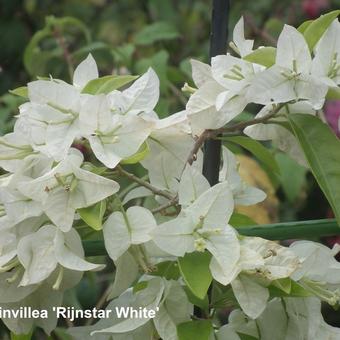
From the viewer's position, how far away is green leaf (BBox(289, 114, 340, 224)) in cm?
62

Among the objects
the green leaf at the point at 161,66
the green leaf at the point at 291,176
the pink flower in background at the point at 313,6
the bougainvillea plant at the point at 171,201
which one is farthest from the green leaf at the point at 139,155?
the pink flower in background at the point at 313,6

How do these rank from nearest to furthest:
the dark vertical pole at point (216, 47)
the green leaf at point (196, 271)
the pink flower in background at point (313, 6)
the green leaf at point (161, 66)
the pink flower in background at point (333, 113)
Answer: the green leaf at point (196, 271) < the dark vertical pole at point (216, 47) < the green leaf at point (161, 66) < the pink flower in background at point (333, 113) < the pink flower in background at point (313, 6)

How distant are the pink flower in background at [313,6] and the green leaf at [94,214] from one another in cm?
152

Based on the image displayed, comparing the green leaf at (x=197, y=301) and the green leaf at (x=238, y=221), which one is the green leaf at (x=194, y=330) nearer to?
the green leaf at (x=197, y=301)

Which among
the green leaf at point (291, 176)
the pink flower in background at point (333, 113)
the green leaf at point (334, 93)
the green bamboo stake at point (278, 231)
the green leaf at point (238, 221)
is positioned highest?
the green leaf at point (334, 93)

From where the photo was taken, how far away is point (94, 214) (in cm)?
59

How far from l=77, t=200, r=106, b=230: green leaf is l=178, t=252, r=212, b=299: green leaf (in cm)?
6

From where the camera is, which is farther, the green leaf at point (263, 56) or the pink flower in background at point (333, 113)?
the pink flower in background at point (333, 113)

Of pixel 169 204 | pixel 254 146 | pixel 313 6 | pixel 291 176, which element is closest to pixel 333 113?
pixel 291 176

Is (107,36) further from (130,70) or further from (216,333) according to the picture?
(216,333)

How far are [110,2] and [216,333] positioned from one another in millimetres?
1652

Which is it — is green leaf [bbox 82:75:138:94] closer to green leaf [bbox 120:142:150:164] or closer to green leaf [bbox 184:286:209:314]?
green leaf [bbox 120:142:150:164]

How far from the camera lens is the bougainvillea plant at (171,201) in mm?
579

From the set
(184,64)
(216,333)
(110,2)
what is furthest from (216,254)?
(110,2)
